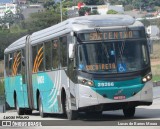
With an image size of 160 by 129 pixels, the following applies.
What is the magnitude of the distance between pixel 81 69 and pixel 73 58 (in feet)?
1.41

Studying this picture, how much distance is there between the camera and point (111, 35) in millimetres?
20688

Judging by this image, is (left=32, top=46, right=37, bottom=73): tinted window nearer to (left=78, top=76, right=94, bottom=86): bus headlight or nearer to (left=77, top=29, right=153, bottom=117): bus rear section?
(left=77, top=29, right=153, bottom=117): bus rear section

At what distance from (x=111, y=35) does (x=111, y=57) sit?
2.30 feet

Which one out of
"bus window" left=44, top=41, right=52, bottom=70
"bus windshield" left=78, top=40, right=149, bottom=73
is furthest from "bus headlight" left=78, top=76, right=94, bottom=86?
"bus window" left=44, top=41, right=52, bottom=70

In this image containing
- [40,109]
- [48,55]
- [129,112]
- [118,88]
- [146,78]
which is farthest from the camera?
[40,109]

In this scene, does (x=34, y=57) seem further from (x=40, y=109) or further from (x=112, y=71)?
(x=112, y=71)

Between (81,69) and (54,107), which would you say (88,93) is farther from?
(54,107)

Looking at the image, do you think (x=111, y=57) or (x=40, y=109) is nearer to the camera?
(x=111, y=57)

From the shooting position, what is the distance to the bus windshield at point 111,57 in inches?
797

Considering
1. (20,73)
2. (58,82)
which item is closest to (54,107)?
(58,82)

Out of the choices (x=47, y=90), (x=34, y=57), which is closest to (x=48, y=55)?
(x=47, y=90)

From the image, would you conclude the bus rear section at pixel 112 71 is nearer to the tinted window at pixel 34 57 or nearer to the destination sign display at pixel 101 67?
the destination sign display at pixel 101 67

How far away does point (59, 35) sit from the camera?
2242cm

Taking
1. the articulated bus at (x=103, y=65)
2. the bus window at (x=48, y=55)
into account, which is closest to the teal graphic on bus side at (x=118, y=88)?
the articulated bus at (x=103, y=65)
